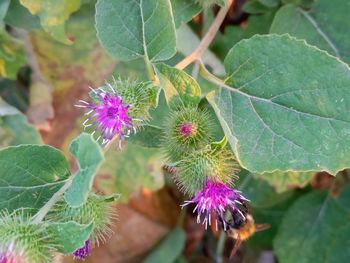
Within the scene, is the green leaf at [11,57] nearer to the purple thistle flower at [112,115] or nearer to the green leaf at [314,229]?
the purple thistle flower at [112,115]

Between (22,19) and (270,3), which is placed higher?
(270,3)

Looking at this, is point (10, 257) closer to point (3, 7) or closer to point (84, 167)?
point (84, 167)

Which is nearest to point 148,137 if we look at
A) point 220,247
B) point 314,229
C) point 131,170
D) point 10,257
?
point 10,257

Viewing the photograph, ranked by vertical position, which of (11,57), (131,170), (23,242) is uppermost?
(23,242)

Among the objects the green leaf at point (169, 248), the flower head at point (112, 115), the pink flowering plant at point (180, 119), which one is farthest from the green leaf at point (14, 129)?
the green leaf at point (169, 248)

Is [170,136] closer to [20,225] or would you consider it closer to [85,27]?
[20,225]

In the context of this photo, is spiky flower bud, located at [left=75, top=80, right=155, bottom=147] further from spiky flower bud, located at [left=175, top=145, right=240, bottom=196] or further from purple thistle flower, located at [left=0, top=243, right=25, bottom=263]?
purple thistle flower, located at [left=0, top=243, right=25, bottom=263]
